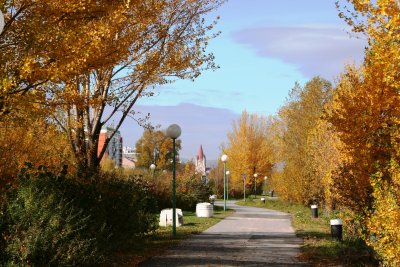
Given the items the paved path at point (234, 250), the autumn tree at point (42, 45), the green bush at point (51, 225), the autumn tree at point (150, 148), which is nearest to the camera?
the green bush at point (51, 225)

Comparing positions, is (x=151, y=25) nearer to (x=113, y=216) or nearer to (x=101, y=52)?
(x=101, y=52)

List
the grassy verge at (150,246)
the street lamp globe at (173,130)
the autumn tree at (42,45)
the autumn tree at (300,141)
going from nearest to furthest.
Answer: the autumn tree at (42,45), the grassy verge at (150,246), the street lamp globe at (173,130), the autumn tree at (300,141)

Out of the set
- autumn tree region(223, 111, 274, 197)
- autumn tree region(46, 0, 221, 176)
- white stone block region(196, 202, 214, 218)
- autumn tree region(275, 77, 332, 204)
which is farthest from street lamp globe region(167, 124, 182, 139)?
autumn tree region(223, 111, 274, 197)

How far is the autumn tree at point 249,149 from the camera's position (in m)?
54.4

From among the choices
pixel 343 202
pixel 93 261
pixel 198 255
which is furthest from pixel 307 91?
pixel 93 261

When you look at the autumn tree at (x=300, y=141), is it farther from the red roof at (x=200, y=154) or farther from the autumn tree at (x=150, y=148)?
the red roof at (x=200, y=154)

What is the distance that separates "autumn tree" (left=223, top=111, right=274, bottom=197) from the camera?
54.4 metres

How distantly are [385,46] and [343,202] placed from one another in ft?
20.9

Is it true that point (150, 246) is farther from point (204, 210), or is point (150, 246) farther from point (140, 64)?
Result: point (204, 210)

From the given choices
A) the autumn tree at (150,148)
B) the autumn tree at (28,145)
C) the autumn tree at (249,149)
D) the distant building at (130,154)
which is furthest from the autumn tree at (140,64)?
the distant building at (130,154)

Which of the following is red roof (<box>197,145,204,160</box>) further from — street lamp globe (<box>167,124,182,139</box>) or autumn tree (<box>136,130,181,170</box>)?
street lamp globe (<box>167,124,182,139</box>)

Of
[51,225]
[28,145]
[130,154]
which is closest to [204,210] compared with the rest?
[28,145]

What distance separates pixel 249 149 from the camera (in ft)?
180

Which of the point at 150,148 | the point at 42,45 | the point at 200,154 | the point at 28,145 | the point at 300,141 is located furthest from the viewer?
the point at 200,154
